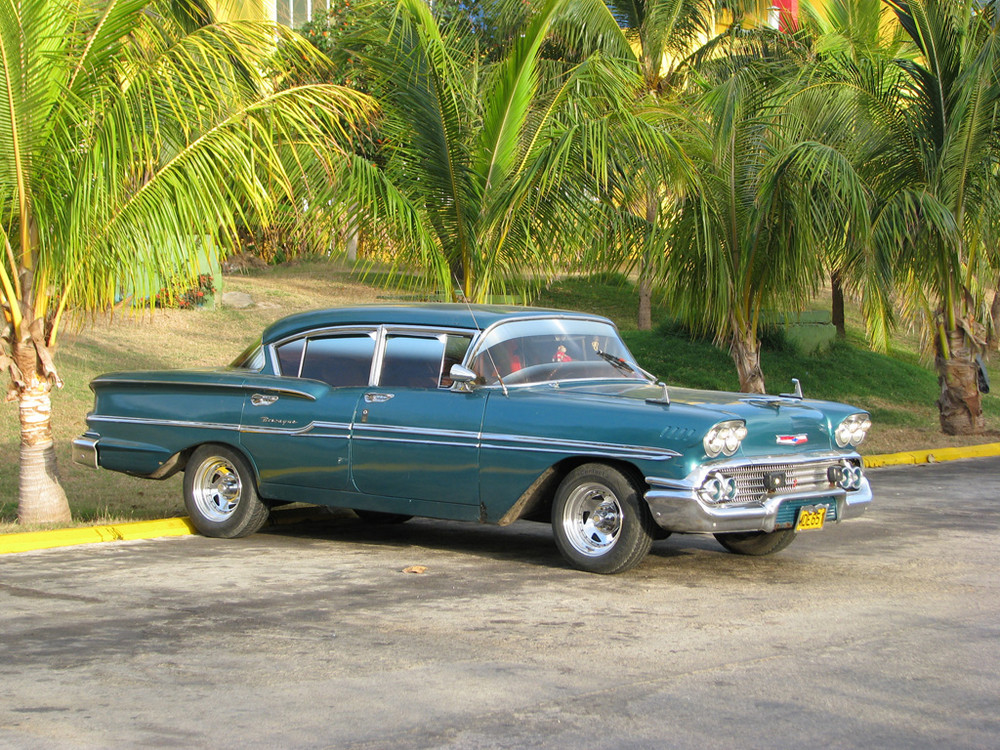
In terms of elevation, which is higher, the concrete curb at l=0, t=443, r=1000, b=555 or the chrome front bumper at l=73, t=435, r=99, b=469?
the chrome front bumper at l=73, t=435, r=99, b=469

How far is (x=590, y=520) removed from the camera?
7.55 m

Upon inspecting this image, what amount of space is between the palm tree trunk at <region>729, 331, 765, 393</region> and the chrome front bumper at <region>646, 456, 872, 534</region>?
699 centimetres

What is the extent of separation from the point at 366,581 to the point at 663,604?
1928 mm

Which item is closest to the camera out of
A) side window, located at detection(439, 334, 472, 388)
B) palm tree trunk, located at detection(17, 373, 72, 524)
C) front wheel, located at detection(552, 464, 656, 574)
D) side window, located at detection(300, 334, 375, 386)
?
front wheel, located at detection(552, 464, 656, 574)

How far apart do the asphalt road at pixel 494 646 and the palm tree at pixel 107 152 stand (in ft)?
6.56

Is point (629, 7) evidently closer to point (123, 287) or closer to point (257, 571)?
point (123, 287)

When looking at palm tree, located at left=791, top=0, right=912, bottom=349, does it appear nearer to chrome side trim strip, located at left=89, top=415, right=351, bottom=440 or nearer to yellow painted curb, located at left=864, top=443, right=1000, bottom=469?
yellow painted curb, located at left=864, top=443, right=1000, bottom=469

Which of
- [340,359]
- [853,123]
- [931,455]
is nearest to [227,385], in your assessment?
[340,359]

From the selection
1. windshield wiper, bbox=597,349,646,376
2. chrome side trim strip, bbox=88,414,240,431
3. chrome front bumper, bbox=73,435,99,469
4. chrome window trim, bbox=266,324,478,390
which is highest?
chrome window trim, bbox=266,324,478,390

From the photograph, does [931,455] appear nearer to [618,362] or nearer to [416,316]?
[618,362]

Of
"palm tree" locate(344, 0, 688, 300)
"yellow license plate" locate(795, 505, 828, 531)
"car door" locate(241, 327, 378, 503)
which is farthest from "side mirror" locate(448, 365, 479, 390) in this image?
"palm tree" locate(344, 0, 688, 300)

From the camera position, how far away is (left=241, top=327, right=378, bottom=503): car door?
8430mm

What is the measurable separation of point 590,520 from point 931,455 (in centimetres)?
895

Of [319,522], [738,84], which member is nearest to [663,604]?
[319,522]
